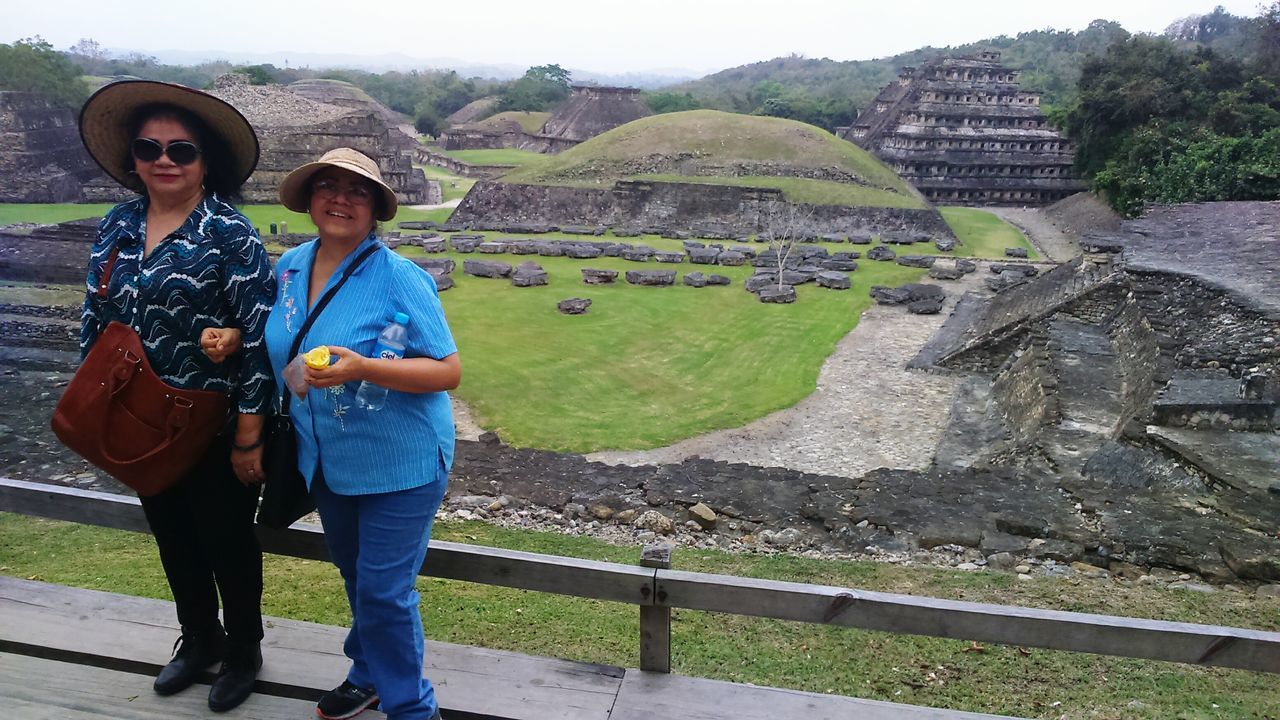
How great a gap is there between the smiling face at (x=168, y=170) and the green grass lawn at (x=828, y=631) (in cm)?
311

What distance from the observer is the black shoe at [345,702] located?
288 centimetres

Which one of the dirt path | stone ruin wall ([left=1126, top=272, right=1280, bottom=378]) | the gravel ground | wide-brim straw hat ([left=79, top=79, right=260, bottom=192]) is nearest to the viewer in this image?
wide-brim straw hat ([left=79, top=79, right=260, bottom=192])

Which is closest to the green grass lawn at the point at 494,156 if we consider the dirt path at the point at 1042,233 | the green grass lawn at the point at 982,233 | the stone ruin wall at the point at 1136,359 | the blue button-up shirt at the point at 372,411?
the green grass lawn at the point at 982,233

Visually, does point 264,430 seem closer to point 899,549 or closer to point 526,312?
point 899,549

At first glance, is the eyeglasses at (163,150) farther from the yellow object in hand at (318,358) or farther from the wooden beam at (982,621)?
the wooden beam at (982,621)

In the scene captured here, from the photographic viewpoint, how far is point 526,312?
2044 cm

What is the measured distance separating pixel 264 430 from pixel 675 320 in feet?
57.6

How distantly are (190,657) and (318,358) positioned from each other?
1514mm

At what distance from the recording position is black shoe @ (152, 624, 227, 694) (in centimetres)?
302

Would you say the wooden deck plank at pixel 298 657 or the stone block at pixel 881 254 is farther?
the stone block at pixel 881 254

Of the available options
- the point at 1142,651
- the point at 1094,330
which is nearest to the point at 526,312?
the point at 1094,330

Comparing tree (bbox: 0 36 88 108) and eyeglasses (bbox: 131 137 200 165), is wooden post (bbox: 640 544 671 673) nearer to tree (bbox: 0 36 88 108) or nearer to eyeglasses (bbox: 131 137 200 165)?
eyeglasses (bbox: 131 137 200 165)

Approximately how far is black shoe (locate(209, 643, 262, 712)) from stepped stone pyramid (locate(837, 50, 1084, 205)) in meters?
45.4

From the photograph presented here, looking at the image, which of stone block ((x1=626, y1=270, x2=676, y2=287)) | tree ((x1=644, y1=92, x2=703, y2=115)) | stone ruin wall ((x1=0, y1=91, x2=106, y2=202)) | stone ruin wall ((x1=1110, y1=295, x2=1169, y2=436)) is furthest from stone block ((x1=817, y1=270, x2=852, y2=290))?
tree ((x1=644, y1=92, x2=703, y2=115))
